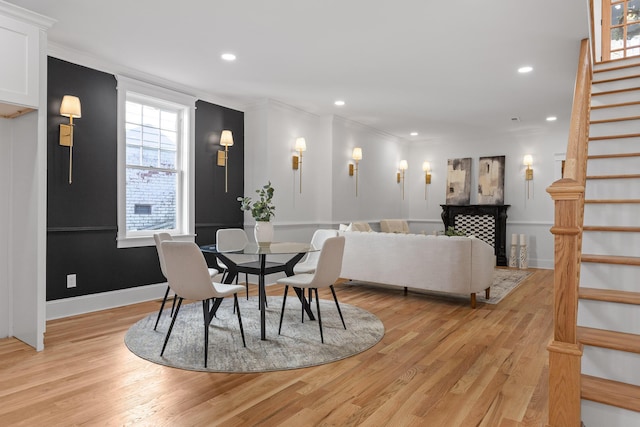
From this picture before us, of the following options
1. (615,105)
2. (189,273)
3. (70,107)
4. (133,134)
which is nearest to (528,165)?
(615,105)

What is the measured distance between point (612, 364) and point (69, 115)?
15.3ft

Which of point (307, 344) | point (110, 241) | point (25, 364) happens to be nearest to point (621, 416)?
point (307, 344)

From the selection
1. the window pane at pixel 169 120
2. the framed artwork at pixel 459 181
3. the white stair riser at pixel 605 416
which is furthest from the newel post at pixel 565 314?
the framed artwork at pixel 459 181

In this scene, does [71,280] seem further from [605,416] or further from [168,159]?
[605,416]

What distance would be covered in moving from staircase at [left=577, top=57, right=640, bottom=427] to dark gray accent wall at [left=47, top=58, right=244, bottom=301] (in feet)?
14.4

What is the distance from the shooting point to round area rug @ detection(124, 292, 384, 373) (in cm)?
283

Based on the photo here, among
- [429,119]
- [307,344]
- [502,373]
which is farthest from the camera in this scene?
[429,119]

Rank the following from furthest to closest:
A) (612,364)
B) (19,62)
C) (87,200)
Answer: (87,200) < (19,62) < (612,364)

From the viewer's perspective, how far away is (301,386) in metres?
2.48

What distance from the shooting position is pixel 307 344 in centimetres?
321

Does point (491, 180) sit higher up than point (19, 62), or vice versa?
point (19, 62)

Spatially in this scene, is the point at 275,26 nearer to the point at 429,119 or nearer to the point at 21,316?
the point at 21,316

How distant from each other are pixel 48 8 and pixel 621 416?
4588mm

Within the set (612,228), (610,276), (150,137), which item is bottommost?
(610,276)
